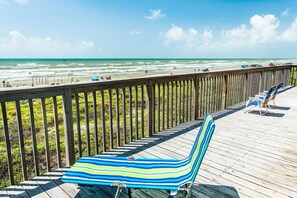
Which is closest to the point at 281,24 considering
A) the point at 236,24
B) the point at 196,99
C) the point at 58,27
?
the point at 236,24

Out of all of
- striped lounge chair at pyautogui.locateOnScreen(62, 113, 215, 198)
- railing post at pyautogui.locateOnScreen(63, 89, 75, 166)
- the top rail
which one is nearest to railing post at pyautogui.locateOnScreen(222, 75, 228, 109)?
the top rail

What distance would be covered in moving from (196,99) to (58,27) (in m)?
73.9

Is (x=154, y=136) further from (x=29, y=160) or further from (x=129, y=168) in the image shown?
(x=29, y=160)

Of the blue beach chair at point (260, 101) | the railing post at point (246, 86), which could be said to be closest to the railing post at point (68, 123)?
the blue beach chair at point (260, 101)

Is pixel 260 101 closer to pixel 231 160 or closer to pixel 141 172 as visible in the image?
pixel 231 160

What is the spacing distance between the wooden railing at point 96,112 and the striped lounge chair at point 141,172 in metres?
0.83

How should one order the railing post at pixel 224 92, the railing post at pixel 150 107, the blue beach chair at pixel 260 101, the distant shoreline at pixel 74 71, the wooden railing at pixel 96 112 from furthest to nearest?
the distant shoreline at pixel 74 71, the railing post at pixel 224 92, the blue beach chair at pixel 260 101, the railing post at pixel 150 107, the wooden railing at pixel 96 112

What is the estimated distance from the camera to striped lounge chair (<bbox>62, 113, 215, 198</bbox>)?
175 cm

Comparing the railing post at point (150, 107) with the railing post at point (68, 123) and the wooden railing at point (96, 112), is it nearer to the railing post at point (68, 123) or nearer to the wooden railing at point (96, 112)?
the wooden railing at point (96, 112)

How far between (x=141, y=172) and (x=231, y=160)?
5.34 feet

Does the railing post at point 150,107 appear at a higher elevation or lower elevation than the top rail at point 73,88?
lower

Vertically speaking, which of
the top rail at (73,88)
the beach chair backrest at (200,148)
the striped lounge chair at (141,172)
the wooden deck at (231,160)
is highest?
the top rail at (73,88)

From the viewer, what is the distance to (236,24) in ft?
173

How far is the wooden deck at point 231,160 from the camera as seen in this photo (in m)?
2.28
